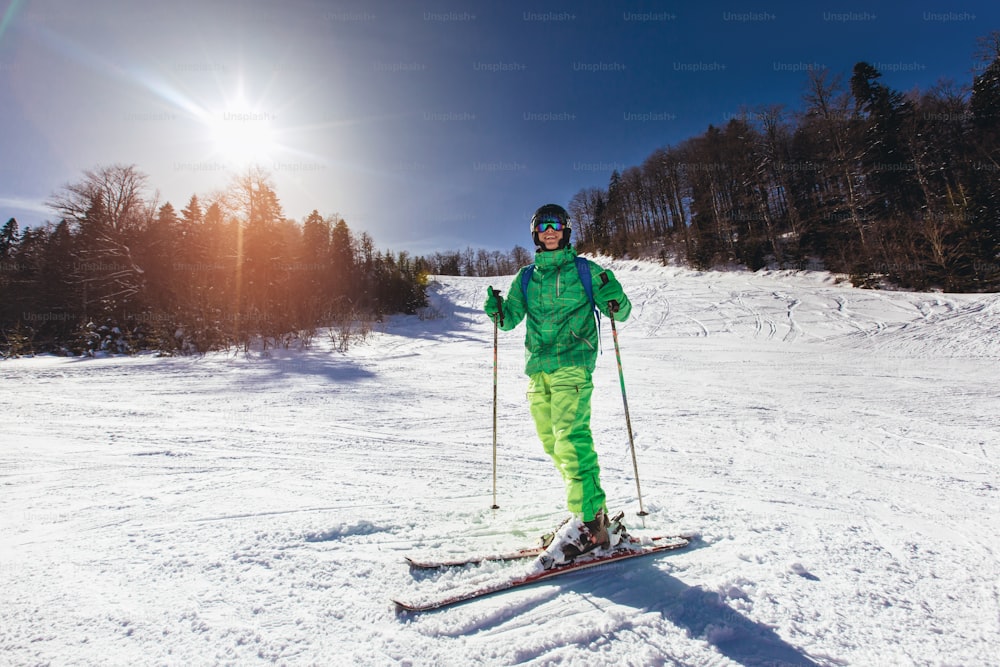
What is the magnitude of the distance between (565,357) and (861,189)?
1243 inches

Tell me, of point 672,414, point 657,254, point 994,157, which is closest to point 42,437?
point 672,414

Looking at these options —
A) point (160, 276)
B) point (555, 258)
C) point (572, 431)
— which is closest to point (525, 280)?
point (555, 258)

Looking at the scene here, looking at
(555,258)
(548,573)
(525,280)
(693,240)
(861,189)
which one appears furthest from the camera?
(693,240)

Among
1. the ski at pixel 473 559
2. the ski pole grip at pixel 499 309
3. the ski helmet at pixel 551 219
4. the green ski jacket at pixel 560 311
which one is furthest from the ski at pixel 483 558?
the ski helmet at pixel 551 219

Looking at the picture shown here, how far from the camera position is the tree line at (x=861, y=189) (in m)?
16.8

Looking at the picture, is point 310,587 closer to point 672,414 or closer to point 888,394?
point 672,414

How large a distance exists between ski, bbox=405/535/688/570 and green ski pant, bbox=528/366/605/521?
1.17 ft

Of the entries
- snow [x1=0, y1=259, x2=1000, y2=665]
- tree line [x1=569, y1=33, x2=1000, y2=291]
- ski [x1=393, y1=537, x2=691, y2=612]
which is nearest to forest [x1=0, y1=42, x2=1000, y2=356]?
tree line [x1=569, y1=33, x2=1000, y2=291]

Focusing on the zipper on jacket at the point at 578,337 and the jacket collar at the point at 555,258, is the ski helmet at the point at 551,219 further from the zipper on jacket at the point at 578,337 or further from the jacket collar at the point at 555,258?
the zipper on jacket at the point at 578,337

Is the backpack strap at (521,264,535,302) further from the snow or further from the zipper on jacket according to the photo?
the snow

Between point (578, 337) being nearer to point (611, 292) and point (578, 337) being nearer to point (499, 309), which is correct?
point (611, 292)

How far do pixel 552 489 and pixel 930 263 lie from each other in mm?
22677

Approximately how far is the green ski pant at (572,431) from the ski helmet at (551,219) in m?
0.94

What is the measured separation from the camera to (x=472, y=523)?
9.05 ft
